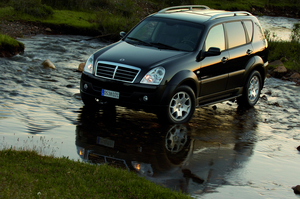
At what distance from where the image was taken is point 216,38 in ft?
30.2

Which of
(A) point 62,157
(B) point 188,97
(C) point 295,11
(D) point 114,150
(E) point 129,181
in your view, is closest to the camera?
(E) point 129,181

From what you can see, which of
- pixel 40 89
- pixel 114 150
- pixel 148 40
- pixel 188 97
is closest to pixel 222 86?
pixel 188 97

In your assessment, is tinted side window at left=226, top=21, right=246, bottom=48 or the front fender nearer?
the front fender

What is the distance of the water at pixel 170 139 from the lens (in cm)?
608

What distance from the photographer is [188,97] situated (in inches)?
330

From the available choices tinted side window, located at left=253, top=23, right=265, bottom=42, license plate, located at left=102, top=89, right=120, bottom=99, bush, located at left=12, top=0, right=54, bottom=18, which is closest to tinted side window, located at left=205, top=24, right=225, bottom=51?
tinted side window, located at left=253, top=23, right=265, bottom=42

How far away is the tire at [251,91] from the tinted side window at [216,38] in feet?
4.71

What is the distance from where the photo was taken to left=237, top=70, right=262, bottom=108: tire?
404 inches

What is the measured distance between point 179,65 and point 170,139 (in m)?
1.44

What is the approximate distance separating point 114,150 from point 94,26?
52.3 feet

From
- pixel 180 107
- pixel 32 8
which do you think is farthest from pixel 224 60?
pixel 32 8

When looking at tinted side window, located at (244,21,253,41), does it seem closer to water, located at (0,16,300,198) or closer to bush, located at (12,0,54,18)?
water, located at (0,16,300,198)

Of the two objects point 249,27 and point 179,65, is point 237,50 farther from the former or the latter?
point 179,65

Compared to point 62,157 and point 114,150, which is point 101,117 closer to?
point 114,150
